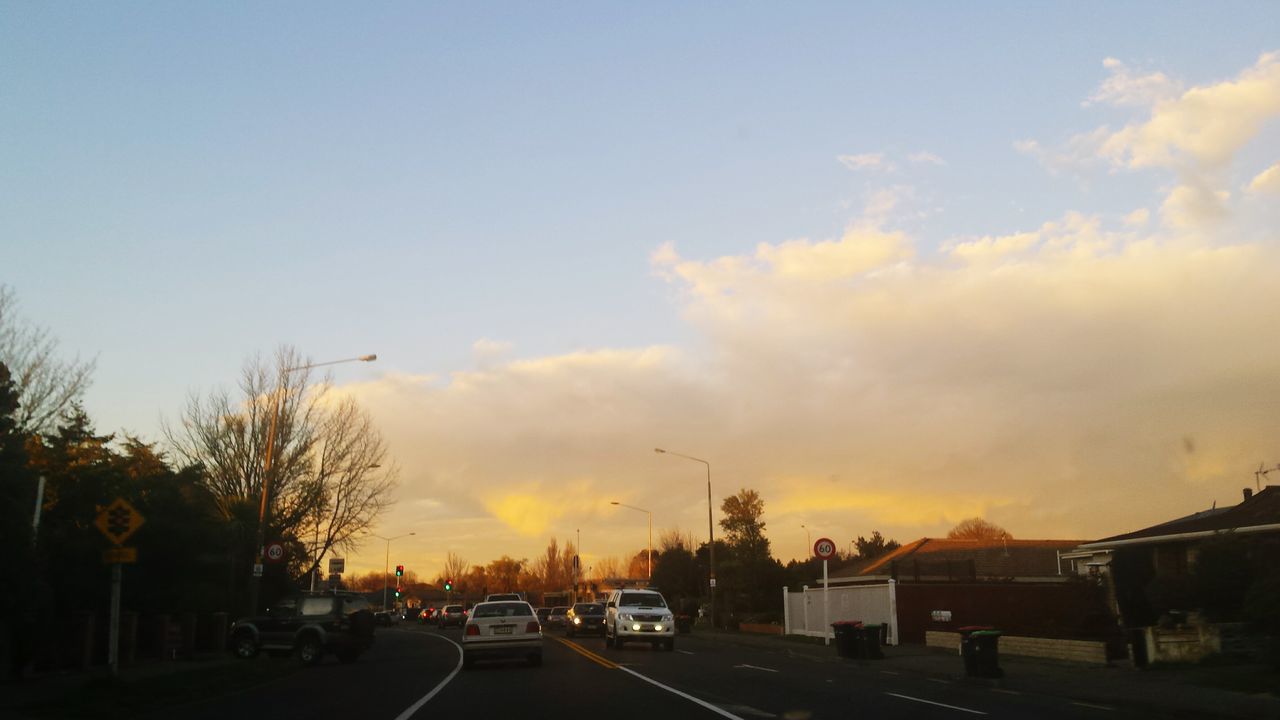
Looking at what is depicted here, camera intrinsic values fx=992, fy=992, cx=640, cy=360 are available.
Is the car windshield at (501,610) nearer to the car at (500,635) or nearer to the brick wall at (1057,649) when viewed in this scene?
the car at (500,635)

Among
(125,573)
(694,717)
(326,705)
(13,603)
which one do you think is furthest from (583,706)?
(125,573)

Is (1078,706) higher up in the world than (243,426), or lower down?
lower down

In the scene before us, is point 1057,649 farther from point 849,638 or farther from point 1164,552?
point 1164,552

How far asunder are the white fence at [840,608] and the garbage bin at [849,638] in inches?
253

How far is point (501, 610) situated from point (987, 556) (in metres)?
43.4

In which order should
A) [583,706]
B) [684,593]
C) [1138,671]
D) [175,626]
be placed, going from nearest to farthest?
[583,706], [1138,671], [175,626], [684,593]

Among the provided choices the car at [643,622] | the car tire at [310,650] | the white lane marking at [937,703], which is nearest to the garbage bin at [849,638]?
the car at [643,622]

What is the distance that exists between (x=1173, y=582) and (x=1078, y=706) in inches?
567

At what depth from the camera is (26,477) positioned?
20828 mm

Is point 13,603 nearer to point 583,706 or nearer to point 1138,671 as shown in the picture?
point 583,706

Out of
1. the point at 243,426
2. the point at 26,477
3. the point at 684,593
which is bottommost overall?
the point at 684,593

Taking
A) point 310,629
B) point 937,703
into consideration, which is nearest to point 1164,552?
point 937,703

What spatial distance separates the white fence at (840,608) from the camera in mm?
36219

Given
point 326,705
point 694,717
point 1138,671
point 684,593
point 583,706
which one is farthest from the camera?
point 684,593
